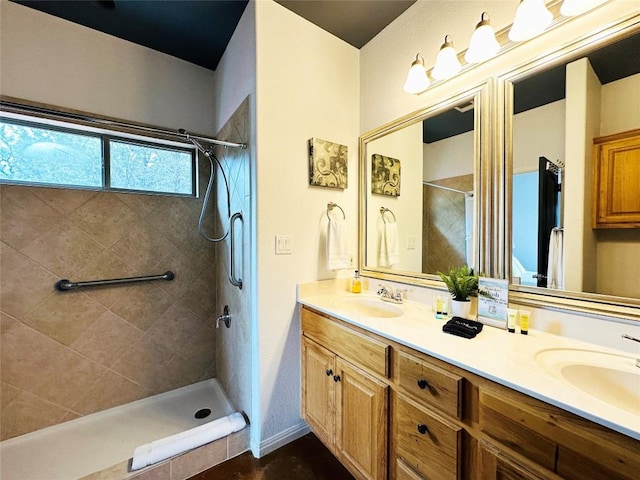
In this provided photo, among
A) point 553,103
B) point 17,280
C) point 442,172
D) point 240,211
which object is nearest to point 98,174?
point 17,280

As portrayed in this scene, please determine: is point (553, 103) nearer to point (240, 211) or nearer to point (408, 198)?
point (408, 198)

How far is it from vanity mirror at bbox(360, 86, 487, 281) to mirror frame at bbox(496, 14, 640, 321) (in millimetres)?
107

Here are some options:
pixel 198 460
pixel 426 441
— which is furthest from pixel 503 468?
pixel 198 460

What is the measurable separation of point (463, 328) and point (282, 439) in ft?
4.45

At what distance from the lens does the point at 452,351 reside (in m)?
0.89

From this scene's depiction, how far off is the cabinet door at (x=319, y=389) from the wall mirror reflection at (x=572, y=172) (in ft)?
3.38

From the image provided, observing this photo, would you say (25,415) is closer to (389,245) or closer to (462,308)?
(389,245)

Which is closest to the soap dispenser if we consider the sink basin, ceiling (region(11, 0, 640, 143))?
the sink basin

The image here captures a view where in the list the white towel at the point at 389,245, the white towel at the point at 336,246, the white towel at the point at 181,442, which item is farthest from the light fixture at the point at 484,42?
the white towel at the point at 181,442

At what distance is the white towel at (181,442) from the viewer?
1383 mm

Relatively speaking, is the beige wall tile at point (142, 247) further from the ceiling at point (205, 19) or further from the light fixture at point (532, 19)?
the light fixture at point (532, 19)

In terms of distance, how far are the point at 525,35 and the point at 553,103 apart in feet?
0.98

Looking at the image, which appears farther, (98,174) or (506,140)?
(98,174)

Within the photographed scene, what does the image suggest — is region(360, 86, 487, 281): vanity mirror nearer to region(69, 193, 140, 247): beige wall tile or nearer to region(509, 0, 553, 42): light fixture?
region(509, 0, 553, 42): light fixture
